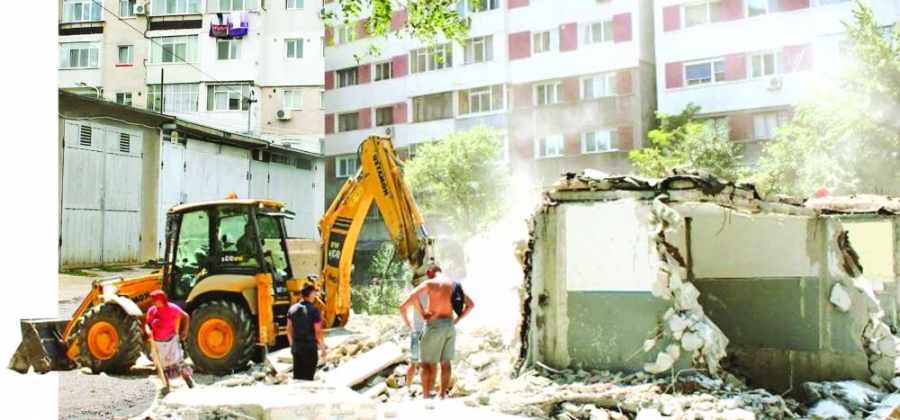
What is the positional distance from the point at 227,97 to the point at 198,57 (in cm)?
47

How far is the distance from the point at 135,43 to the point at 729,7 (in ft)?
37.5

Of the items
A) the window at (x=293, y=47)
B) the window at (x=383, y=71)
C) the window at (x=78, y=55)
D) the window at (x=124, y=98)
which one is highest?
the window at (x=383, y=71)

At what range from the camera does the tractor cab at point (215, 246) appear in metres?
6.19

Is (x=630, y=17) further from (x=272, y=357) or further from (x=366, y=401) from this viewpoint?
(x=366, y=401)

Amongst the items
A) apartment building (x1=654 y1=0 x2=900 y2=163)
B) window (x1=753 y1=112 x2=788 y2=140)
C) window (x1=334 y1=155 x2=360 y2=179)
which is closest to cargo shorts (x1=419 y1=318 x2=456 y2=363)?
window (x1=334 y1=155 x2=360 y2=179)

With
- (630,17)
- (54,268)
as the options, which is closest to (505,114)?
(630,17)

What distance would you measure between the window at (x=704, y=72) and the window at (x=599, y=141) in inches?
66.0

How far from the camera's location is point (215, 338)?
6.11m

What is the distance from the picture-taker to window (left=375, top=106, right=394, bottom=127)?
56.9 ft

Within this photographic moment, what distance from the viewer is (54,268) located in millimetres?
4828

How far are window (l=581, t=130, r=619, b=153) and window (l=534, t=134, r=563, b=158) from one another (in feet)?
1.58

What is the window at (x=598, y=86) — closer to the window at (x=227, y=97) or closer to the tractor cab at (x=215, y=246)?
the window at (x=227, y=97)

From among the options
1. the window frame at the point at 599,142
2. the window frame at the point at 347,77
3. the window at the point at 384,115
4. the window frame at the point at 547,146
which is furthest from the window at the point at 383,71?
the window frame at the point at 599,142

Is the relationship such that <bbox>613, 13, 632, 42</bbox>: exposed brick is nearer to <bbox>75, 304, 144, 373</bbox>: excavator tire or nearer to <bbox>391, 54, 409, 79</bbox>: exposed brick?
<bbox>391, 54, 409, 79</bbox>: exposed brick
